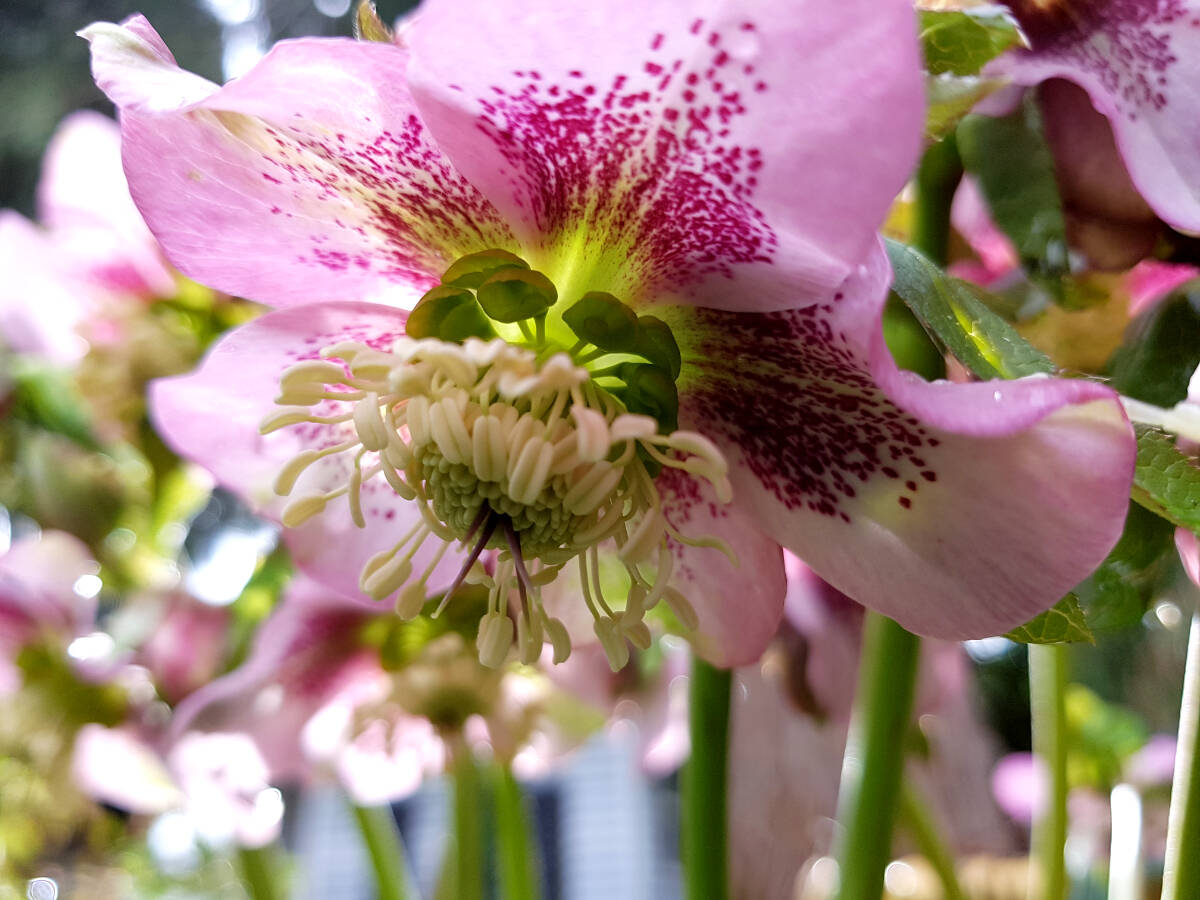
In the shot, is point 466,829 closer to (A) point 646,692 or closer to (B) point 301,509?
(A) point 646,692

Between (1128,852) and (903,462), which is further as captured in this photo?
(1128,852)

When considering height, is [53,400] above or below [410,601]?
below

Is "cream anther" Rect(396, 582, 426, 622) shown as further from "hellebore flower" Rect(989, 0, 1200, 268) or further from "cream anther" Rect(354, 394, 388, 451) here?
"hellebore flower" Rect(989, 0, 1200, 268)

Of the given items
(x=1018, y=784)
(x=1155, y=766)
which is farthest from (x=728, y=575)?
(x=1018, y=784)

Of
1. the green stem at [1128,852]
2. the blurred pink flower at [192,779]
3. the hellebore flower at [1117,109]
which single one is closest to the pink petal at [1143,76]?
the hellebore flower at [1117,109]

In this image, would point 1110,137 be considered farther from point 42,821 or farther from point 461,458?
point 42,821

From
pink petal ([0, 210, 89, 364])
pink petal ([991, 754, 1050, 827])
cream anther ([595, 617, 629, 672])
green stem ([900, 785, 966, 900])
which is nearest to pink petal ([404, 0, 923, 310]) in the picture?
cream anther ([595, 617, 629, 672])

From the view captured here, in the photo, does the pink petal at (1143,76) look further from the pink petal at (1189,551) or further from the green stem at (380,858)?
the green stem at (380,858)
